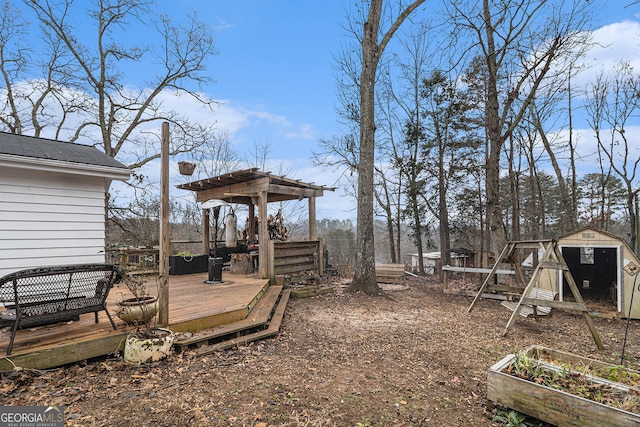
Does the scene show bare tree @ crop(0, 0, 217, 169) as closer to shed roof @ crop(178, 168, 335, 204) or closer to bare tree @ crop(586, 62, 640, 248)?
shed roof @ crop(178, 168, 335, 204)

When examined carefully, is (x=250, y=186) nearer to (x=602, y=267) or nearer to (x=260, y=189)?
(x=260, y=189)

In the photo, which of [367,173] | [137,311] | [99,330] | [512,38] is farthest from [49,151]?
[512,38]

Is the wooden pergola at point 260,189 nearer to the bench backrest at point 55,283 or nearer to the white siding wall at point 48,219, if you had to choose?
the white siding wall at point 48,219

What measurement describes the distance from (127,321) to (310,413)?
92.5 inches

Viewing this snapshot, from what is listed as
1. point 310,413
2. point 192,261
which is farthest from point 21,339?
point 192,261

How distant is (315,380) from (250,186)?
17.7 feet

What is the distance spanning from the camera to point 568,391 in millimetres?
2396

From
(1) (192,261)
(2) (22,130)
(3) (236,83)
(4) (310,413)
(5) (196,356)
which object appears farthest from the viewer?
(3) (236,83)

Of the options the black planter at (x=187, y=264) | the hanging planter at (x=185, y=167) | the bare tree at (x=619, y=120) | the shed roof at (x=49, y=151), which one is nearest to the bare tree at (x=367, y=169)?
the hanging planter at (x=185, y=167)

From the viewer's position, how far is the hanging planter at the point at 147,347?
3232 mm

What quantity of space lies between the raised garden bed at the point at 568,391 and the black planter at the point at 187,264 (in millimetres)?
7843

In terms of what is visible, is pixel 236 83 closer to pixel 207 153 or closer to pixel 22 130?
pixel 207 153

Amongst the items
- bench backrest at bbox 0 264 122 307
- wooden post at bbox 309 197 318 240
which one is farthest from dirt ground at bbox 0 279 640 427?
wooden post at bbox 309 197 318 240

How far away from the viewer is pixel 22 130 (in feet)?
41.2
